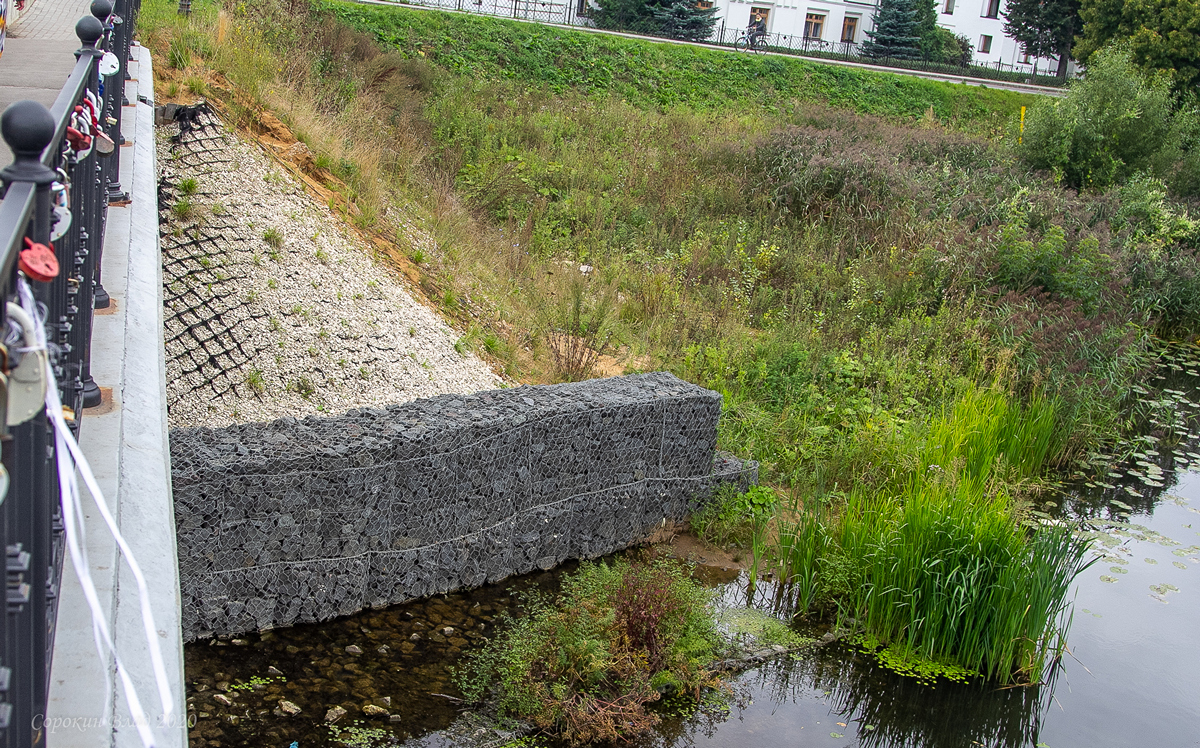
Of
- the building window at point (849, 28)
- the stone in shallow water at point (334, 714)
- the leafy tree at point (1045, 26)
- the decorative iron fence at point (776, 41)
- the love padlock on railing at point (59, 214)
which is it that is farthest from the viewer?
the building window at point (849, 28)

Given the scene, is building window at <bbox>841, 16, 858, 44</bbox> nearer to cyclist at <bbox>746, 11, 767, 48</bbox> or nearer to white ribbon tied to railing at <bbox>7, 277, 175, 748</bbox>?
cyclist at <bbox>746, 11, 767, 48</bbox>

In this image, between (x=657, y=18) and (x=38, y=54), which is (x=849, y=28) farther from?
(x=38, y=54)

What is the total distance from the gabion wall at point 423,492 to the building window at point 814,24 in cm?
4422

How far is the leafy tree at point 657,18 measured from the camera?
3556cm

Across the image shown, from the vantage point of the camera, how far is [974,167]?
62.2 feet

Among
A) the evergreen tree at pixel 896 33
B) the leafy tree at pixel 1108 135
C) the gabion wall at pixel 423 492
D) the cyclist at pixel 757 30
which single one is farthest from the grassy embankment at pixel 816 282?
the evergreen tree at pixel 896 33

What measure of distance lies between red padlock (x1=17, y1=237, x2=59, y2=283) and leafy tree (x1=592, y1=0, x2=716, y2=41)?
35954 mm

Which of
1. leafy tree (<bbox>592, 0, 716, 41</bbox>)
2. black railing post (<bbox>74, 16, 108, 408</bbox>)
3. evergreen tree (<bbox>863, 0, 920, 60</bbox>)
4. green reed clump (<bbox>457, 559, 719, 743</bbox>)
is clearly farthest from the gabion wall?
evergreen tree (<bbox>863, 0, 920, 60</bbox>)

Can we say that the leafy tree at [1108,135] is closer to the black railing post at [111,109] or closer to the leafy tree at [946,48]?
the black railing post at [111,109]

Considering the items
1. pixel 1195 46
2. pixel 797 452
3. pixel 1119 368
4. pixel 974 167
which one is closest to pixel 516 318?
pixel 797 452

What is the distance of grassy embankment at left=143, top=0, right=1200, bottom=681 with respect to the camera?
6957mm

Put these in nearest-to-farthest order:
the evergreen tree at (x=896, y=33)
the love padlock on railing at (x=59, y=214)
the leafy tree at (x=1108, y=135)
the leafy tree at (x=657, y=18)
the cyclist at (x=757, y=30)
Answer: the love padlock on railing at (x=59, y=214), the leafy tree at (x=1108, y=135), the leafy tree at (x=657, y=18), the cyclist at (x=757, y=30), the evergreen tree at (x=896, y=33)

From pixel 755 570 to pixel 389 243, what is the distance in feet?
18.6

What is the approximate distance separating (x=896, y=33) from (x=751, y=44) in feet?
33.7
